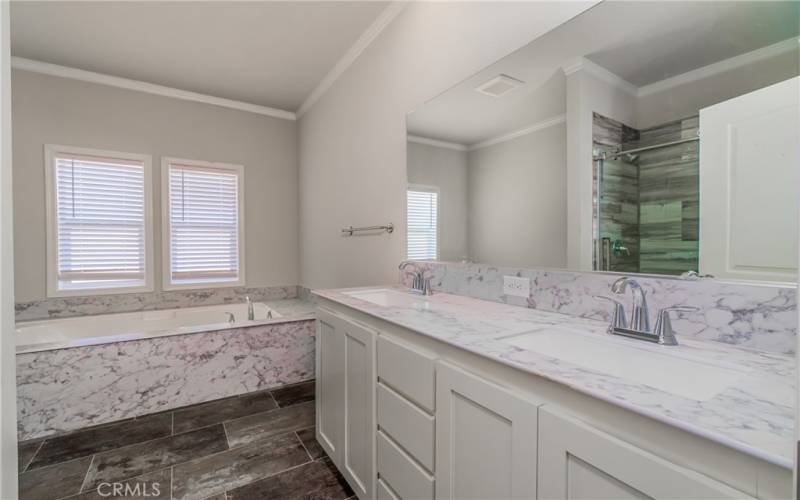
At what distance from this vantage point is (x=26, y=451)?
2035 millimetres

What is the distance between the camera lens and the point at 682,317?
1047 mm

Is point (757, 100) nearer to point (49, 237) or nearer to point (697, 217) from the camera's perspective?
point (697, 217)

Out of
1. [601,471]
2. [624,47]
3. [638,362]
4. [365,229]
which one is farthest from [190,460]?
[624,47]

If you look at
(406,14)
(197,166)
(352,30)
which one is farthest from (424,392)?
(197,166)

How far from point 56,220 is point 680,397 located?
4387 millimetres

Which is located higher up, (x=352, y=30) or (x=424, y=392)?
(x=352, y=30)

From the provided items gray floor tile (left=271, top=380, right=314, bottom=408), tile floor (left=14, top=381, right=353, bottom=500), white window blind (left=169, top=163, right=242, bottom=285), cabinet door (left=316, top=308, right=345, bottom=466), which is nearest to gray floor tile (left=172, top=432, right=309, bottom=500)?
tile floor (left=14, top=381, right=353, bottom=500)

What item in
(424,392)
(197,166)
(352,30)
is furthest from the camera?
(197,166)

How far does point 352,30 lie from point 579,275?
2.41 meters

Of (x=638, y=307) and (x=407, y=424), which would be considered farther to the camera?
(x=407, y=424)

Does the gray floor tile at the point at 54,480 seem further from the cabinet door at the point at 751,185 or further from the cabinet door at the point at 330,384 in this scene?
the cabinet door at the point at 751,185

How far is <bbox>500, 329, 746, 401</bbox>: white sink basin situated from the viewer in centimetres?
80

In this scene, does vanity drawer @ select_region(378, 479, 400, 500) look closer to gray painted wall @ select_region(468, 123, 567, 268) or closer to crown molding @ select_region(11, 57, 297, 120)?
gray painted wall @ select_region(468, 123, 567, 268)

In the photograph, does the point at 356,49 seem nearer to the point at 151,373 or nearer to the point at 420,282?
the point at 420,282
